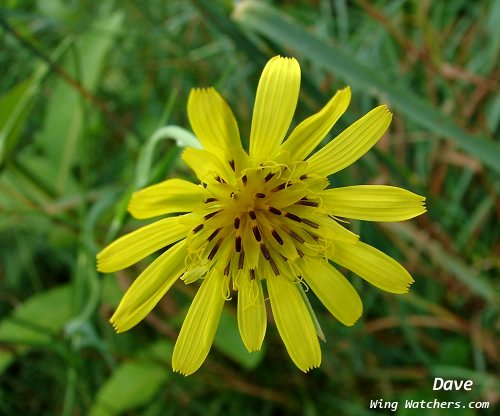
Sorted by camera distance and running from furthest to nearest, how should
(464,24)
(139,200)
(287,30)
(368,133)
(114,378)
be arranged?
(464,24), (114,378), (287,30), (368,133), (139,200)

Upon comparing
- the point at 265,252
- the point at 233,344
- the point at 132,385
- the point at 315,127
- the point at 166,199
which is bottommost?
the point at 132,385

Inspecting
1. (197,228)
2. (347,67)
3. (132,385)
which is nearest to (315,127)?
(197,228)

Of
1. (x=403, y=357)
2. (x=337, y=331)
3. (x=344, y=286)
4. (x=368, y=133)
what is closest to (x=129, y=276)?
(x=337, y=331)

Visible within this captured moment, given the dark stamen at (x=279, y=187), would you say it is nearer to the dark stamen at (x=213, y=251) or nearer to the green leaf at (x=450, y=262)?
the dark stamen at (x=213, y=251)

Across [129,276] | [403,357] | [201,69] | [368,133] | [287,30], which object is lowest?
[403,357]

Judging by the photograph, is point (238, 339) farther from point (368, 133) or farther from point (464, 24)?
point (464, 24)

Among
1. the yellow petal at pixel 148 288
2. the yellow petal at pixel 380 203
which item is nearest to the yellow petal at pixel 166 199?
the yellow petal at pixel 148 288

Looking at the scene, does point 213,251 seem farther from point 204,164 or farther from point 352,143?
point 352,143
